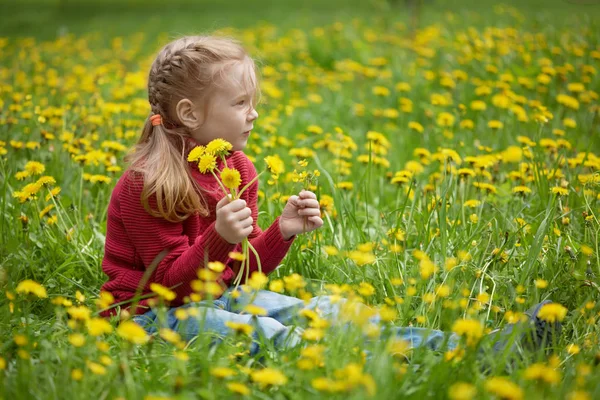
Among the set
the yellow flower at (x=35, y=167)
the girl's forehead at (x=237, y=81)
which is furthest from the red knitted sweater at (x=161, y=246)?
the yellow flower at (x=35, y=167)

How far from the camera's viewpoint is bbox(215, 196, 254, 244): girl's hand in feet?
5.98

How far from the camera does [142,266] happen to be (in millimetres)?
2137

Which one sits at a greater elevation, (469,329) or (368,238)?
(469,329)

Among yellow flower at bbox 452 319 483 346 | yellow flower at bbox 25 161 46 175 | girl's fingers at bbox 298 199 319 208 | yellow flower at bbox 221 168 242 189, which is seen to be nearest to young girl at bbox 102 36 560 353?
girl's fingers at bbox 298 199 319 208

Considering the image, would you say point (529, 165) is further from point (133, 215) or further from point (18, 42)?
point (18, 42)

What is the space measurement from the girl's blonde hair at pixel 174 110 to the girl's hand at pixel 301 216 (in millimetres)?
253

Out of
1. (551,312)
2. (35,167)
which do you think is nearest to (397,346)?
(551,312)

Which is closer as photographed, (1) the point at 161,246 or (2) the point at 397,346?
(2) the point at 397,346

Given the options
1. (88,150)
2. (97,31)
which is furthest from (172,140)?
(97,31)

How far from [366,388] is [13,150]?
246 centimetres

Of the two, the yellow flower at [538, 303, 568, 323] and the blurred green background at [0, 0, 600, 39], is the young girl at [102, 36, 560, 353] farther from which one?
the blurred green background at [0, 0, 600, 39]

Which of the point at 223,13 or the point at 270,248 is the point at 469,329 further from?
the point at 223,13

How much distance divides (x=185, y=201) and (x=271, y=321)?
0.44m

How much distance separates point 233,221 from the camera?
183 cm
